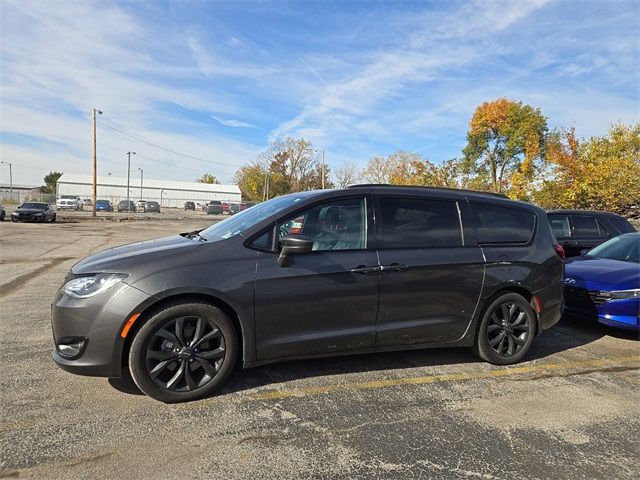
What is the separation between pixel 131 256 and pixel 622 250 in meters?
6.84

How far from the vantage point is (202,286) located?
131 inches

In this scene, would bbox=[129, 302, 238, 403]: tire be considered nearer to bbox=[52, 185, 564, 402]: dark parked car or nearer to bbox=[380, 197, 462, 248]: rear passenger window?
bbox=[52, 185, 564, 402]: dark parked car

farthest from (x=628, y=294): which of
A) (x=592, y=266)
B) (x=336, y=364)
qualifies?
(x=336, y=364)

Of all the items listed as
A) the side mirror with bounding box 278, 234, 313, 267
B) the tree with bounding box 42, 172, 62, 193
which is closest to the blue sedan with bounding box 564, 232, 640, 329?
the side mirror with bounding box 278, 234, 313, 267

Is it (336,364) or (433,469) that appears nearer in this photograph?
(433,469)

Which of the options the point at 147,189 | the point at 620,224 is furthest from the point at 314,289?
the point at 147,189

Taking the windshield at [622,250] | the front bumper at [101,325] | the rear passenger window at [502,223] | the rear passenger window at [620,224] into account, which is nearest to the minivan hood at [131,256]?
the front bumper at [101,325]

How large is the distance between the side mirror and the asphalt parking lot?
1.09m

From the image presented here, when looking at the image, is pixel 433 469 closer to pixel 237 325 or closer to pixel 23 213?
pixel 237 325

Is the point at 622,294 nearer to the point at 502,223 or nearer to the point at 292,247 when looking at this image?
the point at 502,223

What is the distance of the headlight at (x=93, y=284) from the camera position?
323 centimetres

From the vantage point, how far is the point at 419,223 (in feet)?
13.6

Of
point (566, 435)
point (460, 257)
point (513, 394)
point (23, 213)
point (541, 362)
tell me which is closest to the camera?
point (566, 435)

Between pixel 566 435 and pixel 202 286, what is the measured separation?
2.86 metres
